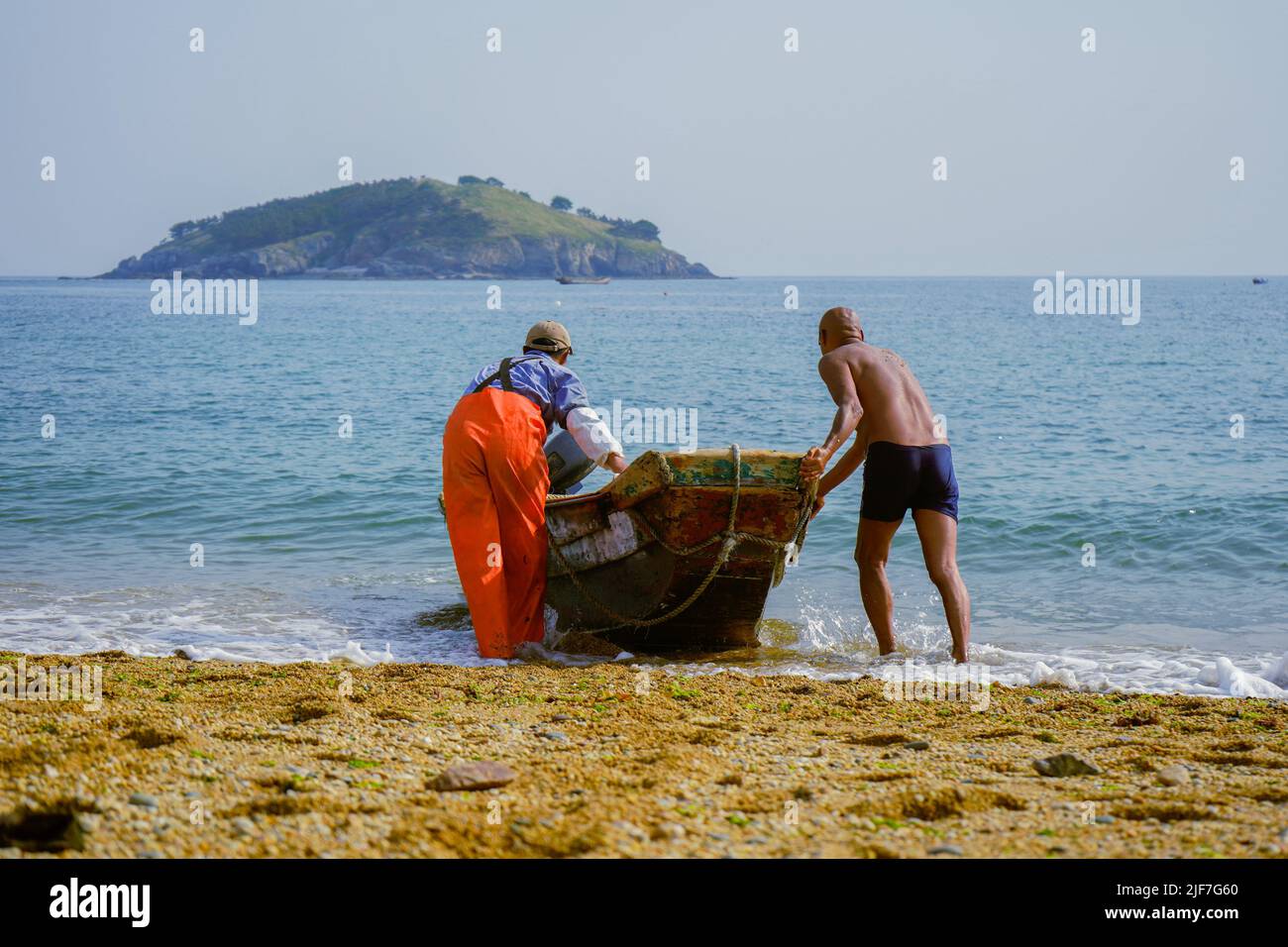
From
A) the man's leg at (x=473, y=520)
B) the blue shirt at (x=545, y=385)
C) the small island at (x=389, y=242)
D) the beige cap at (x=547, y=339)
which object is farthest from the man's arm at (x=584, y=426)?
the small island at (x=389, y=242)

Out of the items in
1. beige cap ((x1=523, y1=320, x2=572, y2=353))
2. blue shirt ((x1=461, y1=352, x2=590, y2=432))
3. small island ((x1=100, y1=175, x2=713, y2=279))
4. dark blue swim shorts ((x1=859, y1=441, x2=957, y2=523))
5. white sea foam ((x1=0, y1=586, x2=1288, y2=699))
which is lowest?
white sea foam ((x1=0, y1=586, x2=1288, y2=699))

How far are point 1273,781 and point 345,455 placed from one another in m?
14.9

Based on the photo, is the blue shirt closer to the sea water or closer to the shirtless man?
the shirtless man

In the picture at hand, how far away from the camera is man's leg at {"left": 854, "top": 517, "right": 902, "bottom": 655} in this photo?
23.8 ft

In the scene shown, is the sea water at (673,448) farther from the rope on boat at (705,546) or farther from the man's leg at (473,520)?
the man's leg at (473,520)

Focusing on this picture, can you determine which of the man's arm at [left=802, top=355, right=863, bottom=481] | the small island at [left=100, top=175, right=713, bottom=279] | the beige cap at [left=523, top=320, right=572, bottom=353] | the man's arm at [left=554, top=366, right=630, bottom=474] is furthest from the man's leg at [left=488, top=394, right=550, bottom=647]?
the small island at [left=100, top=175, right=713, bottom=279]

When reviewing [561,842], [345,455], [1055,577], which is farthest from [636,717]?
[345,455]

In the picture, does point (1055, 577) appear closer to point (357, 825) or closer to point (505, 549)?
point (505, 549)

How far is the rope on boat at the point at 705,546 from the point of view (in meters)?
7.24

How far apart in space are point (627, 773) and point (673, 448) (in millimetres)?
14562

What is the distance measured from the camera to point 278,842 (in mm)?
3453

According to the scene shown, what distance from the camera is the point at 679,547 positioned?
744 centimetres

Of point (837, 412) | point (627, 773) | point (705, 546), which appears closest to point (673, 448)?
point (705, 546)
